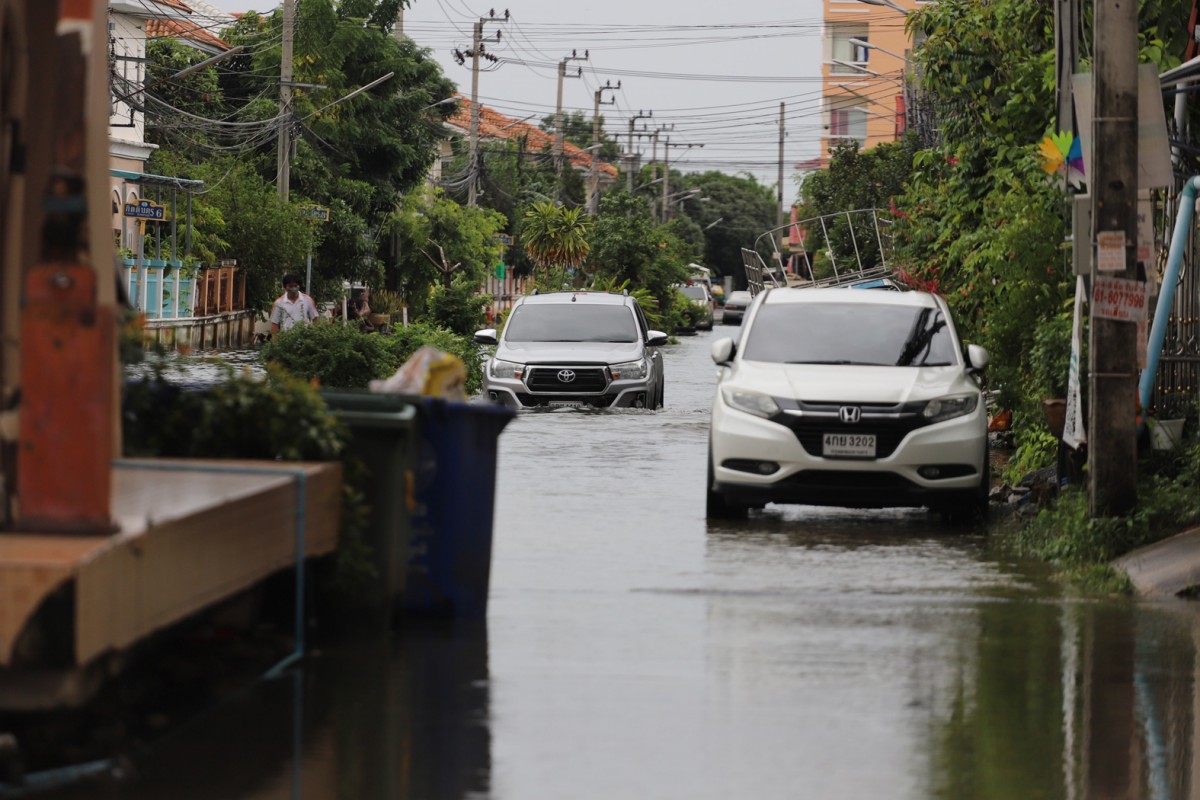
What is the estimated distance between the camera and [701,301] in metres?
88.9

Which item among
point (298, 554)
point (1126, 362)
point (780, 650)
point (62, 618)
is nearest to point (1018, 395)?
point (1126, 362)

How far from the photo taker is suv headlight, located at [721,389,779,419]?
13633 millimetres

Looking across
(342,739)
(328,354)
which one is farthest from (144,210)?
(342,739)

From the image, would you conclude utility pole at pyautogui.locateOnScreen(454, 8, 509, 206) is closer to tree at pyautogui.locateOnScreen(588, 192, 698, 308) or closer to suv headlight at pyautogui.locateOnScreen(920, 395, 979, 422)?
tree at pyautogui.locateOnScreen(588, 192, 698, 308)

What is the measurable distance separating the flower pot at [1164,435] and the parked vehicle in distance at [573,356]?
1142 centimetres

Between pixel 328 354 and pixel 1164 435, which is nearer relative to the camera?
pixel 1164 435

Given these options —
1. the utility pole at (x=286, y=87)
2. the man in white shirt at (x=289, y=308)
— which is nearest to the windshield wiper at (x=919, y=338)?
the man in white shirt at (x=289, y=308)

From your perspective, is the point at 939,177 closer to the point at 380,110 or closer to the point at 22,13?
the point at 22,13

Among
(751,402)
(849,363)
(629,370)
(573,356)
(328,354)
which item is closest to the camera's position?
(751,402)

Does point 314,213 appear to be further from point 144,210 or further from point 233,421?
point 233,421

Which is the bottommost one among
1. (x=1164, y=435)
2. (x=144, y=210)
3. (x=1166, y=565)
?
(x=1166, y=565)

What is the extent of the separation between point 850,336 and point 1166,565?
416 centimetres

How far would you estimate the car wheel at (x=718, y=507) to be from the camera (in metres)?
14.0

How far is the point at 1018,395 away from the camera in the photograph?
1788cm
